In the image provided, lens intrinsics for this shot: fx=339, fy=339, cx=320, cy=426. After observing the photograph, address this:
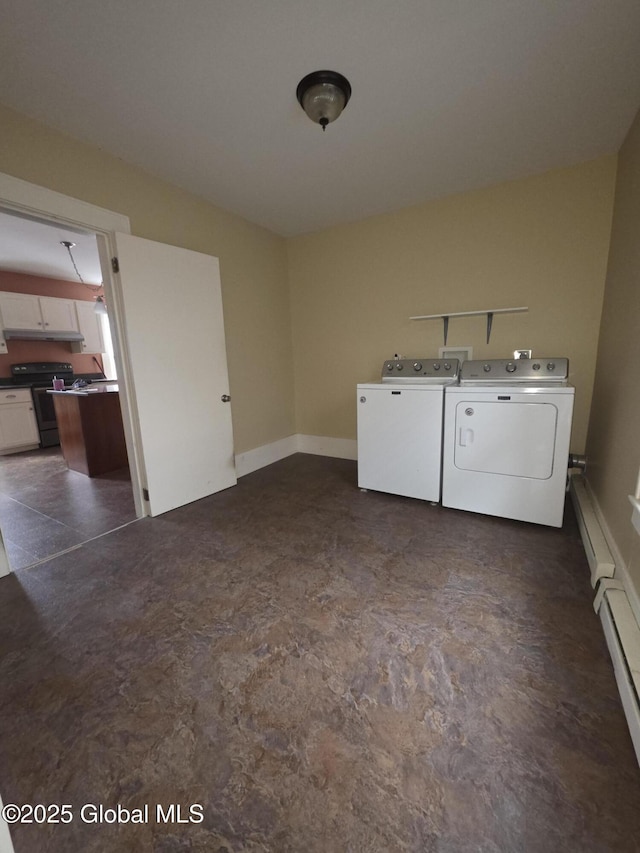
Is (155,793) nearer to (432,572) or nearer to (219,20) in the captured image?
(432,572)

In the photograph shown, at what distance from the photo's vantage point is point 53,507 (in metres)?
2.71

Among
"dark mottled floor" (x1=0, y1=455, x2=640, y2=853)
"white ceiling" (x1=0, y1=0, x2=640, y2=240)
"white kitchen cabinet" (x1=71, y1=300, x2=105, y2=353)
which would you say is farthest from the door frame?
"white kitchen cabinet" (x1=71, y1=300, x2=105, y2=353)

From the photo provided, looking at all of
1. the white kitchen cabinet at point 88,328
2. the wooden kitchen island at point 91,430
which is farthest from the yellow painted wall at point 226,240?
the white kitchen cabinet at point 88,328

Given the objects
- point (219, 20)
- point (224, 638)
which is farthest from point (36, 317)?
point (224, 638)

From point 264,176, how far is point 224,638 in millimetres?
2822

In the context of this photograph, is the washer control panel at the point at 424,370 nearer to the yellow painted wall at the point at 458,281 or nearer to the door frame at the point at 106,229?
the yellow painted wall at the point at 458,281

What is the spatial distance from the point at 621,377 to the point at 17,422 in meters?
6.15

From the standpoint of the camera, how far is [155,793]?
0.88m

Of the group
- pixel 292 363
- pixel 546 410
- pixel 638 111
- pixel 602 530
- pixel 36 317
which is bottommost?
pixel 602 530

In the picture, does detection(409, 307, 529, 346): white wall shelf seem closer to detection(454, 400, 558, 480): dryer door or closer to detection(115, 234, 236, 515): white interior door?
detection(454, 400, 558, 480): dryer door

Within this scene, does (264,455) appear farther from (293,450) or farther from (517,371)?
(517,371)

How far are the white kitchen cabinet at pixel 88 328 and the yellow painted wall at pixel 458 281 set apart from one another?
3830 mm

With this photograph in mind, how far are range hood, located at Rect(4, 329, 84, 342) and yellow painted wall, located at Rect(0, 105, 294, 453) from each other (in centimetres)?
365

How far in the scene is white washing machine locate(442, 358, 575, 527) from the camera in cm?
203
